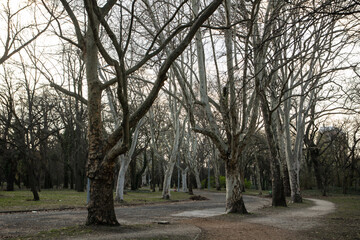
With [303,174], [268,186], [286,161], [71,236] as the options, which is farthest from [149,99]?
[268,186]

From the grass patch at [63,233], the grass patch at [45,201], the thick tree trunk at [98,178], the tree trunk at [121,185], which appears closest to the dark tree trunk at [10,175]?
the grass patch at [45,201]

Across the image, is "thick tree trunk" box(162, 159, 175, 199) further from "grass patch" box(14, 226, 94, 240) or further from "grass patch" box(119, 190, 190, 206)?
"grass patch" box(14, 226, 94, 240)

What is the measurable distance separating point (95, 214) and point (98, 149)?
153 centimetres

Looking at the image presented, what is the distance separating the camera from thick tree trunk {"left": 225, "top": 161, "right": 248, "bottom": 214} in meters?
11.8

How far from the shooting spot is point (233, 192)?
12.0 metres

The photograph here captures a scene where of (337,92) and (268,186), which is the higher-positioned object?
(337,92)

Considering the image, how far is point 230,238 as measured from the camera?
688 cm

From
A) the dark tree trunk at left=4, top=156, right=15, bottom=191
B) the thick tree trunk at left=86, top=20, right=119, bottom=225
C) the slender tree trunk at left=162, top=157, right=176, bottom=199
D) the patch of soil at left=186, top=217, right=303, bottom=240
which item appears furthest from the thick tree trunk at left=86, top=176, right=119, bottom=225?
the dark tree trunk at left=4, top=156, right=15, bottom=191

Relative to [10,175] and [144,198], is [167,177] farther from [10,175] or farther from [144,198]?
[10,175]

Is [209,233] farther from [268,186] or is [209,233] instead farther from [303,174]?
[268,186]

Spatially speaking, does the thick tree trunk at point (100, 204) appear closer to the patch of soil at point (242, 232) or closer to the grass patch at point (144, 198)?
the patch of soil at point (242, 232)

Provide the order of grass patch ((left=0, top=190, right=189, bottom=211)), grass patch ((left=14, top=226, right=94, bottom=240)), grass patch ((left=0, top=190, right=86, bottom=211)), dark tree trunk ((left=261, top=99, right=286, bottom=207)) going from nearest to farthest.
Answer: grass patch ((left=14, top=226, right=94, bottom=240)) → grass patch ((left=0, top=190, right=86, bottom=211)) → grass patch ((left=0, top=190, right=189, bottom=211)) → dark tree trunk ((left=261, top=99, right=286, bottom=207))

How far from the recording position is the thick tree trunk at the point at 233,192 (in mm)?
11836

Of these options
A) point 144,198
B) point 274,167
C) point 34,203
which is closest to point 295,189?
point 274,167
